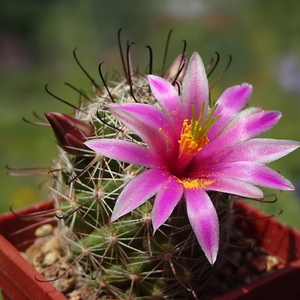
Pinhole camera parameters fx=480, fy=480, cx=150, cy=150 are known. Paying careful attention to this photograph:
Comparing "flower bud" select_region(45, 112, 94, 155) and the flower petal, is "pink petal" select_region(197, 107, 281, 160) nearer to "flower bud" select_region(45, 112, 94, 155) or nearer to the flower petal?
the flower petal

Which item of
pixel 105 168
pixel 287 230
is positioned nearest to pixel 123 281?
pixel 105 168

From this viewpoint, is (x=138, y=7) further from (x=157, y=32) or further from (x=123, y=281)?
(x=123, y=281)

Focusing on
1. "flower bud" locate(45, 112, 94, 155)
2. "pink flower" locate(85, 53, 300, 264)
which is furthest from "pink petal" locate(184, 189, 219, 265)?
"flower bud" locate(45, 112, 94, 155)

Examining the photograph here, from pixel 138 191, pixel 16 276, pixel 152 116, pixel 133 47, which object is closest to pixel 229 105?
pixel 152 116

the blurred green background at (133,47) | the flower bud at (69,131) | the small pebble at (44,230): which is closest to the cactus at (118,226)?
the flower bud at (69,131)

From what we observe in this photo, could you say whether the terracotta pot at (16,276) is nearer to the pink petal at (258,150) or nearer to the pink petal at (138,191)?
the pink petal at (138,191)

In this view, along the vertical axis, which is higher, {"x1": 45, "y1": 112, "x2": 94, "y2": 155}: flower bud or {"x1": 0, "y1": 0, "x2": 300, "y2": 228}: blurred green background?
{"x1": 45, "y1": 112, "x2": 94, "y2": 155}: flower bud
